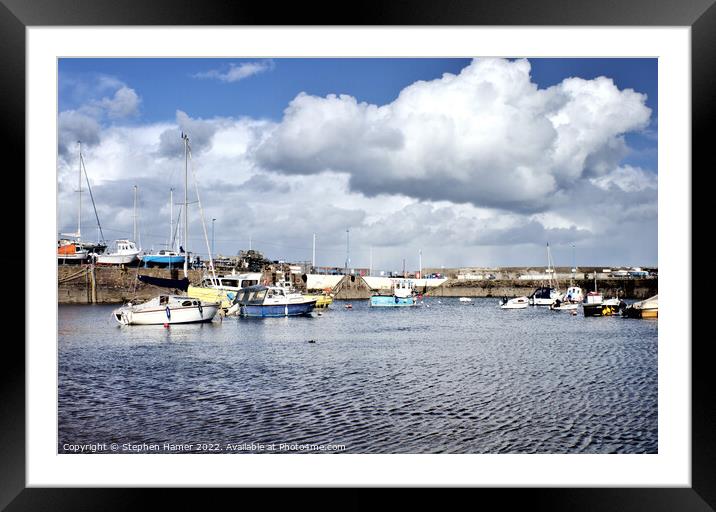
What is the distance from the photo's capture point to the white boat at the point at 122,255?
26938 mm

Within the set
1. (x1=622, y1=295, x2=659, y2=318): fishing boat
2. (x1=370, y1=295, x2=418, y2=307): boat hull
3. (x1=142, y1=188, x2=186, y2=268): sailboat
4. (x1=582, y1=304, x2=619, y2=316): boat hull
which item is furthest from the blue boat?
(x1=622, y1=295, x2=659, y2=318): fishing boat

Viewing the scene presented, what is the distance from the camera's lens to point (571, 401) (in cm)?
815

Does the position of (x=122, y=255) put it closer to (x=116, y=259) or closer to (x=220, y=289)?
(x=116, y=259)

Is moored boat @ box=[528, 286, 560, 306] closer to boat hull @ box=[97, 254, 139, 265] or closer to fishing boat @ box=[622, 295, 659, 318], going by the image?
fishing boat @ box=[622, 295, 659, 318]

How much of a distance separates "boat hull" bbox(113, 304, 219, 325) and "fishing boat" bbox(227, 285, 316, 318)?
4839mm

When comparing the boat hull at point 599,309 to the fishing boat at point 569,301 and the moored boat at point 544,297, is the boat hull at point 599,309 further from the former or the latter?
the moored boat at point 544,297
